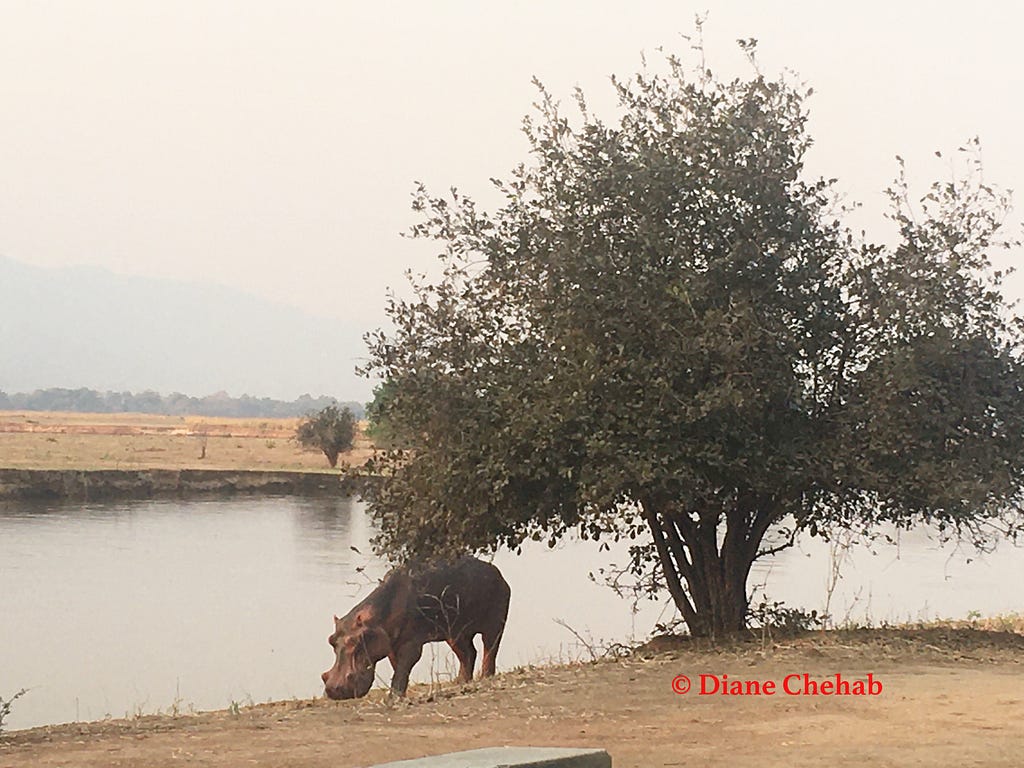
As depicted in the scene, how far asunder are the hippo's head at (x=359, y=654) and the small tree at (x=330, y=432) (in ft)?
144

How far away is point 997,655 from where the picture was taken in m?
12.2

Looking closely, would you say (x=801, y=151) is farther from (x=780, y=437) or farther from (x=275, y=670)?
(x=275, y=670)

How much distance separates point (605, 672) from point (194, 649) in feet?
42.1

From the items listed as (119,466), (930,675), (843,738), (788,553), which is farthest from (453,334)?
(119,466)

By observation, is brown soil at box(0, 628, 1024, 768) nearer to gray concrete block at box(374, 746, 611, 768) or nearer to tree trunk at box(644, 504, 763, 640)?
gray concrete block at box(374, 746, 611, 768)

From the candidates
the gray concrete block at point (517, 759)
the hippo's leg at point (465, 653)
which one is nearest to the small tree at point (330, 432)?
the hippo's leg at point (465, 653)

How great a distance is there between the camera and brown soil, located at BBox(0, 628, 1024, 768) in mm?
8055

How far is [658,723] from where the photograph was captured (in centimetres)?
911

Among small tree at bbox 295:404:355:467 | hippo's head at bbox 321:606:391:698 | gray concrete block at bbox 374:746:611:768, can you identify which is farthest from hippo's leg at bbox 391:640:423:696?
small tree at bbox 295:404:355:467

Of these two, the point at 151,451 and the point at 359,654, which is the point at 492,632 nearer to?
the point at 359,654

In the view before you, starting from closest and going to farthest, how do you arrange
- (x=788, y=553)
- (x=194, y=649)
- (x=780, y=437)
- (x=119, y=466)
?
(x=780, y=437)
(x=194, y=649)
(x=788, y=553)
(x=119, y=466)

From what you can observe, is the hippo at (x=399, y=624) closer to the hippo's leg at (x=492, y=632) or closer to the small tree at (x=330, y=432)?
the hippo's leg at (x=492, y=632)

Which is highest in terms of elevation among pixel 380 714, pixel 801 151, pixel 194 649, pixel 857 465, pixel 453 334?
pixel 801 151

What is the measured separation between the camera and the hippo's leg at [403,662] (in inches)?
554
